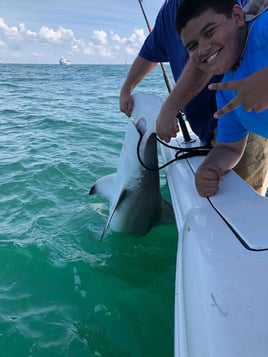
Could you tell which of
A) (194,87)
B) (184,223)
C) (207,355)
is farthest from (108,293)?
(207,355)

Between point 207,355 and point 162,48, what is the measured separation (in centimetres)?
226

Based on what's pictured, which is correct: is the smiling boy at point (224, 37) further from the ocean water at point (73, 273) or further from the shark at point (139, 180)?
the ocean water at point (73, 273)

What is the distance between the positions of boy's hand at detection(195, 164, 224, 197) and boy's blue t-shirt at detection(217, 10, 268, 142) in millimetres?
246

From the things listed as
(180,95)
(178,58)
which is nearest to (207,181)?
(180,95)

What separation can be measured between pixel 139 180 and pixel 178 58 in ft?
2.77

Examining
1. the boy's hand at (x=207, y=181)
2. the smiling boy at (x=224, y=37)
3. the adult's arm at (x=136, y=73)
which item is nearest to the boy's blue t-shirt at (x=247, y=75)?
the smiling boy at (x=224, y=37)

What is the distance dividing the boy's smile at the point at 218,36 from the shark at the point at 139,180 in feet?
2.74

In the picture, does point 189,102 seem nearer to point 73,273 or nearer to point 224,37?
point 224,37

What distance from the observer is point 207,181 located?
5.69 feet

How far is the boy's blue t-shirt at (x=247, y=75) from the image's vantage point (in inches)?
56.4

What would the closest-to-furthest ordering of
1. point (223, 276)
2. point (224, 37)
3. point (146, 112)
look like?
point (223, 276) → point (224, 37) → point (146, 112)

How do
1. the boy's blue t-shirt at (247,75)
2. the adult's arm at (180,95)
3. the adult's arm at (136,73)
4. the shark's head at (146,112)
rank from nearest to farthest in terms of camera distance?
the boy's blue t-shirt at (247,75), the adult's arm at (180,95), the shark's head at (146,112), the adult's arm at (136,73)

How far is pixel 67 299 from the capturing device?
2.45 meters

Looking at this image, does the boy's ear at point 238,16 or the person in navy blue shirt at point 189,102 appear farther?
the person in navy blue shirt at point 189,102
